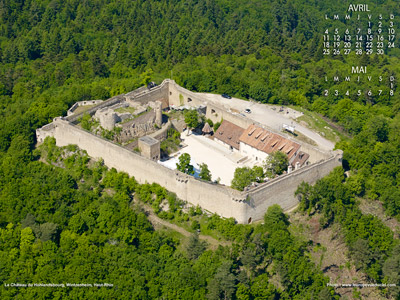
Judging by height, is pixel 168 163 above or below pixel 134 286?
above

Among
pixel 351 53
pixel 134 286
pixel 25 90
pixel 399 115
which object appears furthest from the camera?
pixel 351 53

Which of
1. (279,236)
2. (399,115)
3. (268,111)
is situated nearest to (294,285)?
(279,236)

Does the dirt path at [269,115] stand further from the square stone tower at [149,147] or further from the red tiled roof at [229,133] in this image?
the square stone tower at [149,147]

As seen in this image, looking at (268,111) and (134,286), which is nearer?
(134,286)

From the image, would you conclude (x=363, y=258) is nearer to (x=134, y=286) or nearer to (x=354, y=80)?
(x=134, y=286)

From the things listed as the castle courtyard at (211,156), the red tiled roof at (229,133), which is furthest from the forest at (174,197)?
the red tiled roof at (229,133)

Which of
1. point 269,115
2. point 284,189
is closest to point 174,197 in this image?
point 284,189
